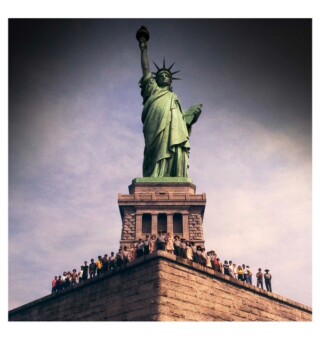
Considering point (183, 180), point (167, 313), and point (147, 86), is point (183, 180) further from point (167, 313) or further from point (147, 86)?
point (167, 313)

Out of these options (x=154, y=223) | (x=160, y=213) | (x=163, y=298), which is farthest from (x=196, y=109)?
(x=163, y=298)

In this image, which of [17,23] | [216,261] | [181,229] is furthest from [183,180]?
[17,23]

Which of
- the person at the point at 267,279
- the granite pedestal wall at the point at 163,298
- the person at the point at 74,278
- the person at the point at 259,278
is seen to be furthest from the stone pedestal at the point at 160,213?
the granite pedestal wall at the point at 163,298

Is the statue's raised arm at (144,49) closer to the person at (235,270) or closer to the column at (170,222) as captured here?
the column at (170,222)

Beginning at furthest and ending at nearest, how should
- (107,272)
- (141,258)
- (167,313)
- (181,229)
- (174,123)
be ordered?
(174,123) < (181,229) < (107,272) < (141,258) < (167,313)

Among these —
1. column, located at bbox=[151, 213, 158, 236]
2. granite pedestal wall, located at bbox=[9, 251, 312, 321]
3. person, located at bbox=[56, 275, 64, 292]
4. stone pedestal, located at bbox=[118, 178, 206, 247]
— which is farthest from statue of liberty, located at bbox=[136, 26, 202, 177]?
granite pedestal wall, located at bbox=[9, 251, 312, 321]

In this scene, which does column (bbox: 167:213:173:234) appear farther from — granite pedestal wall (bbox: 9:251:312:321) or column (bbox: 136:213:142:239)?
granite pedestal wall (bbox: 9:251:312:321)
